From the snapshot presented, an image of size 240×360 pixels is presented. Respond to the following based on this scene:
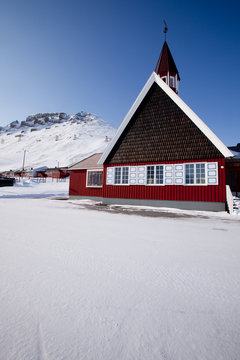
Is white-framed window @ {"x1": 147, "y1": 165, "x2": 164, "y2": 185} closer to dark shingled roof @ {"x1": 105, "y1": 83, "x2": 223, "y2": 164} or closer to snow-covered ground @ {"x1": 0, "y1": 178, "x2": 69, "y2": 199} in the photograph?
dark shingled roof @ {"x1": 105, "y1": 83, "x2": 223, "y2": 164}

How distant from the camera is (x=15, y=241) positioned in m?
3.55

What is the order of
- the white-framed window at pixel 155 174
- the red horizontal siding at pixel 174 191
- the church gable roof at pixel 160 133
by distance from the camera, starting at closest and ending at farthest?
the red horizontal siding at pixel 174 191, the church gable roof at pixel 160 133, the white-framed window at pixel 155 174

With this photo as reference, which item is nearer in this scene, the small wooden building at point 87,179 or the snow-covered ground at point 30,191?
the small wooden building at point 87,179

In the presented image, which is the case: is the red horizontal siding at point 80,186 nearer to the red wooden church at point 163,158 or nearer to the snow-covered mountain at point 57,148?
the red wooden church at point 163,158

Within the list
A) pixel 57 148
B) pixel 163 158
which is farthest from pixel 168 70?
pixel 57 148

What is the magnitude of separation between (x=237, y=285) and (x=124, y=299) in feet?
4.53

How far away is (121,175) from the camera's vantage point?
14.2 meters

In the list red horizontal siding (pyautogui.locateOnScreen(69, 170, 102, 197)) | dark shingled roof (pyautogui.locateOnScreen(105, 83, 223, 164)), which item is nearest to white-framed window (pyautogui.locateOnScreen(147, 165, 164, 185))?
dark shingled roof (pyautogui.locateOnScreen(105, 83, 223, 164))

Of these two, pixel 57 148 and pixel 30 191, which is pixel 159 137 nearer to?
pixel 30 191

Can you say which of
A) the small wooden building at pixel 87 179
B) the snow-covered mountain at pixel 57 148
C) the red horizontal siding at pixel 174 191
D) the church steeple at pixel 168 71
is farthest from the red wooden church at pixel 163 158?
the snow-covered mountain at pixel 57 148

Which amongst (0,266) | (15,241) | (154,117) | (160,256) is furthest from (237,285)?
(154,117)

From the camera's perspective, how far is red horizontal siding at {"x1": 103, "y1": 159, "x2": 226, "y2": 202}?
35.5 feet

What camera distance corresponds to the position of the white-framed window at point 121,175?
14.0m

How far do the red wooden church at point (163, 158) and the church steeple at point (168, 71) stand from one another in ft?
11.9
